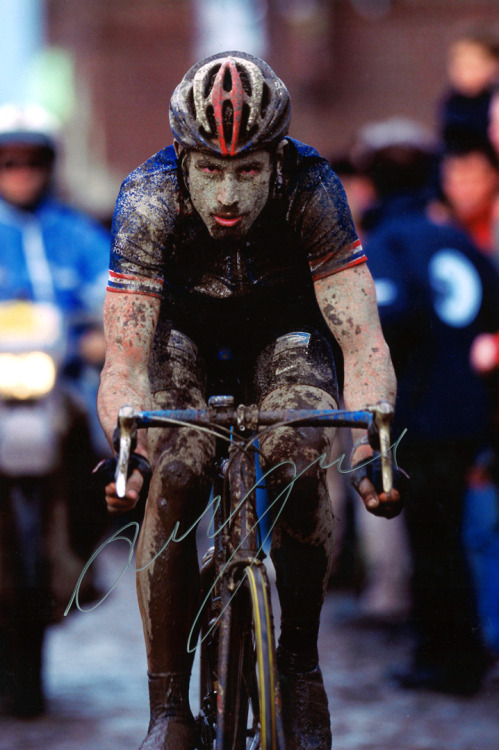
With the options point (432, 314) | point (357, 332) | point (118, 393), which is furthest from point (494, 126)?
point (118, 393)

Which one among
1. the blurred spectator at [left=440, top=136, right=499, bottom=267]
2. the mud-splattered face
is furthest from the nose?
the blurred spectator at [left=440, top=136, right=499, bottom=267]

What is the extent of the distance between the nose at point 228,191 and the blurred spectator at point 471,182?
3.59 metres

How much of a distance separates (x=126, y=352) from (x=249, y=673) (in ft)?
3.02

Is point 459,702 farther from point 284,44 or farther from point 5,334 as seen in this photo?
point 284,44

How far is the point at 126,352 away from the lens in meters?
3.66

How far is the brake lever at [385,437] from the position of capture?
3.32m

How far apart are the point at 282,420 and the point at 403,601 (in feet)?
16.9

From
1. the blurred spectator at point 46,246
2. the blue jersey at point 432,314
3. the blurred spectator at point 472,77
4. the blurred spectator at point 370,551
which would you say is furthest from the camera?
the blurred spectator at point 370,551

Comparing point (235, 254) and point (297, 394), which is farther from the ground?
point (235, 254)

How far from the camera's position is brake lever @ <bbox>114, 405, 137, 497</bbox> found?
3.31m

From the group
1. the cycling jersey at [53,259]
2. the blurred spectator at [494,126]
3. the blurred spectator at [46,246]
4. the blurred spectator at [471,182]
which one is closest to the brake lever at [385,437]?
the blurred spectator at [46,246]

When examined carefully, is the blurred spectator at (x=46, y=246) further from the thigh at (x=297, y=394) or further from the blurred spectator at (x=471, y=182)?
the thigh at (x=297, y=394)

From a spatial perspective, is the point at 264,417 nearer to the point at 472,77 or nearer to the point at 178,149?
the point at 178,149

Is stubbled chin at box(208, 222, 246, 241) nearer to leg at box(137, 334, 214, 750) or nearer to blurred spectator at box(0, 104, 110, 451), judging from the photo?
leg at box(137, 334, 214, 750)
